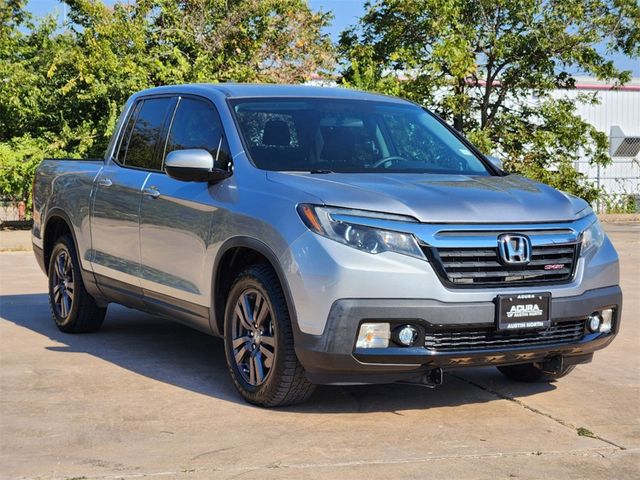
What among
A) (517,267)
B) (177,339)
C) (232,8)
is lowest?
(177,339)

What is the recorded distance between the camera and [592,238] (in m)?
6.36

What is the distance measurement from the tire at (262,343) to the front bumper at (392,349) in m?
0.17

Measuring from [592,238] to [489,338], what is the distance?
963 millimetres

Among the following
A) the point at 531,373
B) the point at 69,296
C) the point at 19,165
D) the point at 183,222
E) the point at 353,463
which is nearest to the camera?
the point at 353,463

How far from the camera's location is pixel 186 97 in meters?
7.61

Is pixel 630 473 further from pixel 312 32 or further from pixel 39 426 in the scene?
pixel 312 32

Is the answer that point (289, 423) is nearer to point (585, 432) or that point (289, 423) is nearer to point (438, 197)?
point (438, 197)

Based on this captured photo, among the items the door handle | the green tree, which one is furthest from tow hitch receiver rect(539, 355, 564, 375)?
the green tree

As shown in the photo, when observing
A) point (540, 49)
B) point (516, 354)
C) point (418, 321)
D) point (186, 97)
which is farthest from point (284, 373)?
point (540, 49)

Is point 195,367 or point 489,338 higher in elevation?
point 489,338

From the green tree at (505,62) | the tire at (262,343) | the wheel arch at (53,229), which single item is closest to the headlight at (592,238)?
the tire at (262,343)

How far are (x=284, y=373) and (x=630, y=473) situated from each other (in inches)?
74.5

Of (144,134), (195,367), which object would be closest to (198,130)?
(144,134)

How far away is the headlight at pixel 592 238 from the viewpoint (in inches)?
247
